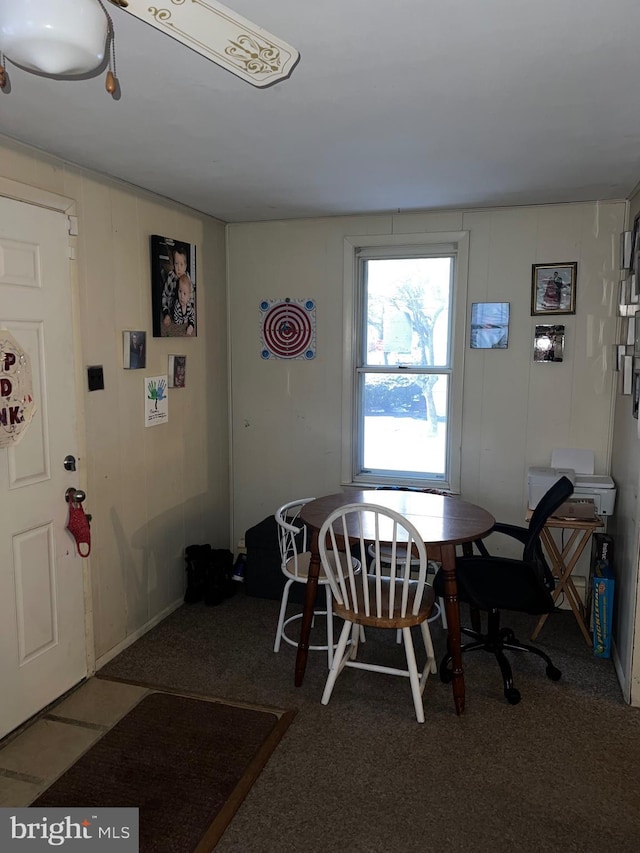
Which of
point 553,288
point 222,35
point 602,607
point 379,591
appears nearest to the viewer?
point 222,35

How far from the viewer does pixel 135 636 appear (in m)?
3.38

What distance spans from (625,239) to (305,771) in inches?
121

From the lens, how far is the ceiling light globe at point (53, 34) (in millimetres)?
1006

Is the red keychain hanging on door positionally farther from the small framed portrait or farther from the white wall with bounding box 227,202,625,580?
the small framed portrait

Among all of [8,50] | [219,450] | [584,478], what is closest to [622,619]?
[584,478]

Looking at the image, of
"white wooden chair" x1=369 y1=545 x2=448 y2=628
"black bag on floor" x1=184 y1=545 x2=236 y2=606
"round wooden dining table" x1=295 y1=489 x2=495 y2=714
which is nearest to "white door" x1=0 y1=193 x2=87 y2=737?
"black bag on floor" x1=184 y1=545 x2=236 y2=606

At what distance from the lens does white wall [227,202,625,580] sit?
11.7 ft

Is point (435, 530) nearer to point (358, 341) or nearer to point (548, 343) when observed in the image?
point (548, 343)

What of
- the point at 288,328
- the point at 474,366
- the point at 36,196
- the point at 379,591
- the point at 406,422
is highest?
the point at 36,196

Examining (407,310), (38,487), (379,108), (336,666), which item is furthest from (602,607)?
(38,487)

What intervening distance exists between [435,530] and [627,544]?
970 millimetres

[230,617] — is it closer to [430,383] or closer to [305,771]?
[305,771]

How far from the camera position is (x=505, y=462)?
12.5 feet
